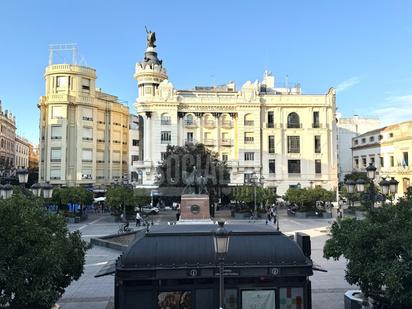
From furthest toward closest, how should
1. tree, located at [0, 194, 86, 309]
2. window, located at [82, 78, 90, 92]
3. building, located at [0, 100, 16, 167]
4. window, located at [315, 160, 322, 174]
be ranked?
building, located at [0, 100, 16, 167] < window, located at [315, 160, 322, 174] < window, located at [82, 78, 90, 92] < tree, located at [0, 194, 86, 309]

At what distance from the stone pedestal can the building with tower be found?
30.4m

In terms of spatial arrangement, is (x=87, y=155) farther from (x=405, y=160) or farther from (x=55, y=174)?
(x=405, y=160)

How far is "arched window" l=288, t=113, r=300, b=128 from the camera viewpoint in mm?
66688

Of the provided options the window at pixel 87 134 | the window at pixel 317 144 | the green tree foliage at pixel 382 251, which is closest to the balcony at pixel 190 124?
the window at pixel 87 134

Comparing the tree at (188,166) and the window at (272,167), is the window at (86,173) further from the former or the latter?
the window at (272,167)

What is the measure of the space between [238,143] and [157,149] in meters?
12.3

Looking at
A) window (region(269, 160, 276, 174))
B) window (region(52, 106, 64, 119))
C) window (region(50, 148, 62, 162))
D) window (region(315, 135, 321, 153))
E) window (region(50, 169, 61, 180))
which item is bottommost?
window (region(50, 169, 61, 180))

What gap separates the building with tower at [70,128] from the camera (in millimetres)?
63312

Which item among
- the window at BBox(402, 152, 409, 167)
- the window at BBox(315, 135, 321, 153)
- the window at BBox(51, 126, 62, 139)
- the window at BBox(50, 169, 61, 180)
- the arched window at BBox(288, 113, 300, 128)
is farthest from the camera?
the arched window at BBox(288, 113, 300, 128)

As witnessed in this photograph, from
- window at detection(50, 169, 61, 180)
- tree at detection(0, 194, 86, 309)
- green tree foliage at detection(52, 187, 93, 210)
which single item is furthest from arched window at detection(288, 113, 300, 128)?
tree at detection(0, 194, 86, 309)

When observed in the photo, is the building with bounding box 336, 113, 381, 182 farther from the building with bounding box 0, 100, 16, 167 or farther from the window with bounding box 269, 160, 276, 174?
the building with bounding box 0, 100, 16, 167

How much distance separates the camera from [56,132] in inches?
2512

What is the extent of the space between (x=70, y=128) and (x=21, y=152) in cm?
4687

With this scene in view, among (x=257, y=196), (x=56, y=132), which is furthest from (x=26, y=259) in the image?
(x=56, y=132)
